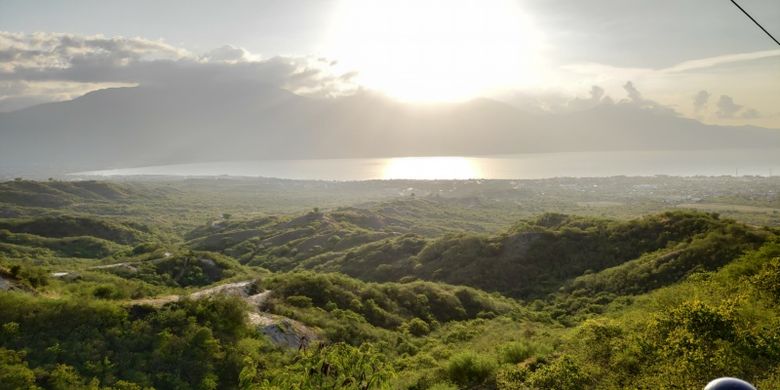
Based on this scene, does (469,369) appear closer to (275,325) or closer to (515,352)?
(515,352)

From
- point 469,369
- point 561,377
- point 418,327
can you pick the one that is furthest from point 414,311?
point 561,377

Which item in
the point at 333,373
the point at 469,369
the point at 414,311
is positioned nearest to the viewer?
the point at 333,373

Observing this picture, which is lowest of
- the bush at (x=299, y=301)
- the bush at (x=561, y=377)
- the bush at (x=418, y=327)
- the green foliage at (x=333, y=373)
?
the bush at (x=418, y=327)

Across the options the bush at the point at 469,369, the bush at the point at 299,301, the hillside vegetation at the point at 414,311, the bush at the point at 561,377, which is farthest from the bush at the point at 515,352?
the bush at the point at 299,301

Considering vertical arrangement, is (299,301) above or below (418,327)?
above

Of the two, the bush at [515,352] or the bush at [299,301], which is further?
the bush at [299,301]

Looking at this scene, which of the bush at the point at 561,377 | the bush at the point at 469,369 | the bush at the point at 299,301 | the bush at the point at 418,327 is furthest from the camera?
the bush at the point at 418,327

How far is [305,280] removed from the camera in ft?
109

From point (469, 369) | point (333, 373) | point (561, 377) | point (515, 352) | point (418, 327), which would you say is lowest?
point (418, 327)

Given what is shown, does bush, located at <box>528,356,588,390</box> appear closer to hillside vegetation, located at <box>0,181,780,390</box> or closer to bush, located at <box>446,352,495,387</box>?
hillside vegetation, located at <box>0,181,780,390</box>

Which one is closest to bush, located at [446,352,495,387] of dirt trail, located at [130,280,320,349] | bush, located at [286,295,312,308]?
dirt trail, located at [130,280,320,349]

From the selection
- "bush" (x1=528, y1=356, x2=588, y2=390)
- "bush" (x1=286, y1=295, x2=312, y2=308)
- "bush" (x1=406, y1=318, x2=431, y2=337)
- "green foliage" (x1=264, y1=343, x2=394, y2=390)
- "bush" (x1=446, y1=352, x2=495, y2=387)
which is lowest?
"bush" (x1=406, y1=318, x2=431, y2=337)

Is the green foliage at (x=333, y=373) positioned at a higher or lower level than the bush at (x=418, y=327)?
higher

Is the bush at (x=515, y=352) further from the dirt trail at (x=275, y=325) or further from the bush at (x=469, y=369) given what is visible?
the dirt trail at (x=275, y=325)
